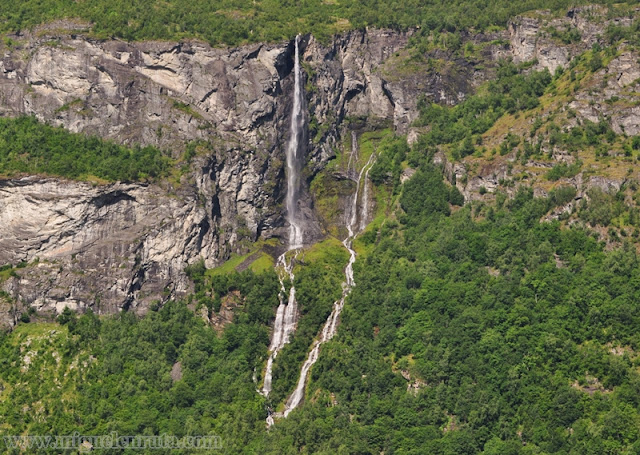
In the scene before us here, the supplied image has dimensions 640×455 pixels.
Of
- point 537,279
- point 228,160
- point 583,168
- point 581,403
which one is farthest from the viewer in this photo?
point 228,160

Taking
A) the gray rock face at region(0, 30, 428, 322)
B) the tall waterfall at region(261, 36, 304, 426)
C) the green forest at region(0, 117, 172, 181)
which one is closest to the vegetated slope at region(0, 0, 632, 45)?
the gray rock face at region(0, 30, 428, 322)

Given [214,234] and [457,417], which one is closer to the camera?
[457,417]

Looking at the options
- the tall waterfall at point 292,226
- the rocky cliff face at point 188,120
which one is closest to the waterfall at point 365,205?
the rocky cliff face at point 188,120

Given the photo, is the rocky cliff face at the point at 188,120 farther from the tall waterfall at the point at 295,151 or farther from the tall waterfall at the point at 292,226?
the tall waterfall at the point at 292,226

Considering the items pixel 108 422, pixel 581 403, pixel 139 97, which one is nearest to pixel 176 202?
pixel 139 97

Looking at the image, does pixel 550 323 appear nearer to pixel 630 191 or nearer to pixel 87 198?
pixel 630 191

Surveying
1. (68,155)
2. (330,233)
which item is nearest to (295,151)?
(330,233)
